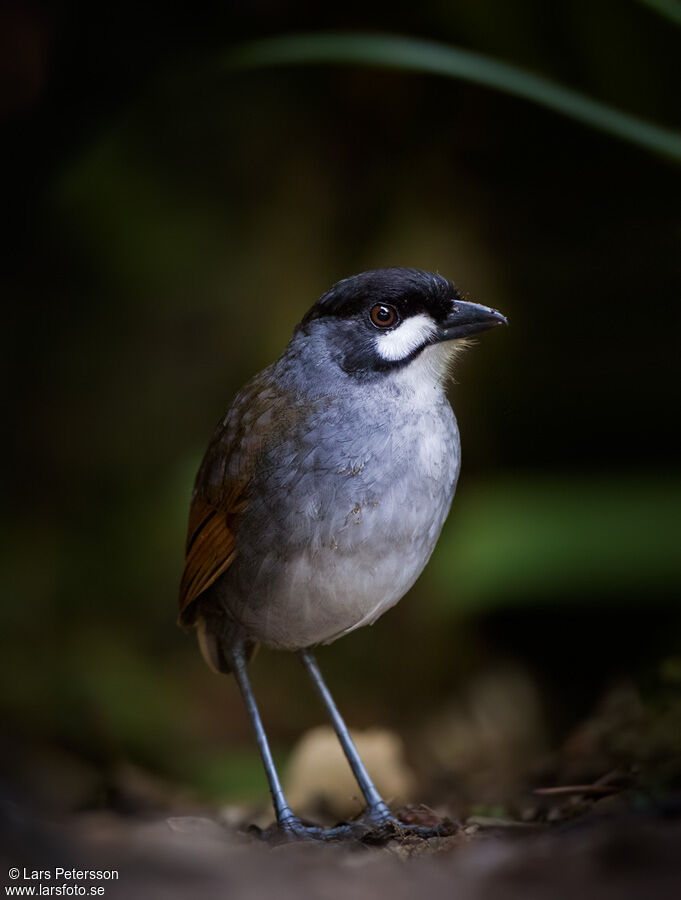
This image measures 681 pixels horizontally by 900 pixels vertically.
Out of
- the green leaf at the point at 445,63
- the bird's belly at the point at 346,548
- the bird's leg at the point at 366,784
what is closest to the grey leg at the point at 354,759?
the bird's leg at the point at 366,784

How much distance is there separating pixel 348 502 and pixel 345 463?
3.7 inches

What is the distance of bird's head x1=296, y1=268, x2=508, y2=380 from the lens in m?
2.20

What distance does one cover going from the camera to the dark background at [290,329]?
295 centimetres

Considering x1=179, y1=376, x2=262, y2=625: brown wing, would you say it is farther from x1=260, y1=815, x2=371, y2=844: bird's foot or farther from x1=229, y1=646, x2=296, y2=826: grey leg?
x1=260, y1=815, x2=371, y2=844: bird's foot

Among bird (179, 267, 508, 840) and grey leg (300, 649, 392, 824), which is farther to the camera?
grey leg (300, 649, 392, 824)

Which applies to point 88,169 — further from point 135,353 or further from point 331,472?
point 331,472

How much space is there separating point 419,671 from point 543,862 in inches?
109

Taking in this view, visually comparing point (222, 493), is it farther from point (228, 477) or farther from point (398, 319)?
point (398, 319)

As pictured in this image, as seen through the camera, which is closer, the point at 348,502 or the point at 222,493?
the point at 348,502

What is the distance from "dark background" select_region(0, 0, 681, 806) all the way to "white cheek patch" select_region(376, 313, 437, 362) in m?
0.86

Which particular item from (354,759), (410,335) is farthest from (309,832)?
(410,335)

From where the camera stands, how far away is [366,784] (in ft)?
8.25

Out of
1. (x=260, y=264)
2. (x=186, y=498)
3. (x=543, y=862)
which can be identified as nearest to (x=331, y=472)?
(x=543, y=862)

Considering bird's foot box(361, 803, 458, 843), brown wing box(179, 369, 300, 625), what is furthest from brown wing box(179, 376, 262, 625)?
bird's foot box(361, 803, 458, 843)
